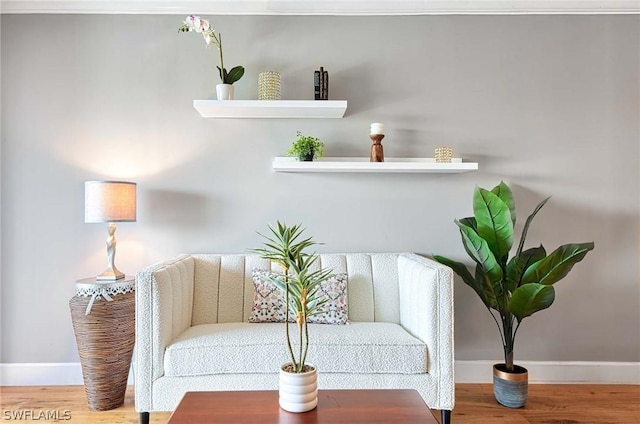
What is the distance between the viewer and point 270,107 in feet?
8.02

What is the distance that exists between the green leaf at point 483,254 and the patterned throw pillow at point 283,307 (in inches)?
30.4

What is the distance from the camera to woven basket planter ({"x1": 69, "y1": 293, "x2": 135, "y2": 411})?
2.13 m

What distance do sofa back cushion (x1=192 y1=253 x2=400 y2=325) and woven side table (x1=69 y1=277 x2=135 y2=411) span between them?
15.3 inches

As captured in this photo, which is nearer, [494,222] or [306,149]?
[494,222]

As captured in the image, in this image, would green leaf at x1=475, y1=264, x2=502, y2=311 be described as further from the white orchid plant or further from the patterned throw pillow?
the white orchid plant

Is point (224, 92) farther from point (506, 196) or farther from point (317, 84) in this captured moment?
point (506, 196)

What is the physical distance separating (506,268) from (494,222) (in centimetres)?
30

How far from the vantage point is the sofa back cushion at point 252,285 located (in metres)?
2.38

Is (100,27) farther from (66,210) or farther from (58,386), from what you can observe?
(58,386)

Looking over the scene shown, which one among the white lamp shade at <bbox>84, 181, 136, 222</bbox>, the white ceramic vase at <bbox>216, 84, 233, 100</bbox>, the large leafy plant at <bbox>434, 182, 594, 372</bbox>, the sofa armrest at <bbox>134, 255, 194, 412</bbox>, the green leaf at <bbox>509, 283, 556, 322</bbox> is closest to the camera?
the sofa armrest at <bbox>134, 255, 194, 412</bbox>

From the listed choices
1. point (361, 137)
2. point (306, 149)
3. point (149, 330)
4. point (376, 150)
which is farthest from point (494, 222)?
point (149, 330)

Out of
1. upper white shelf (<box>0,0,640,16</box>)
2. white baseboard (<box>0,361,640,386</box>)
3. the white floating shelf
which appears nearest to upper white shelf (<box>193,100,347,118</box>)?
the white floating shelf

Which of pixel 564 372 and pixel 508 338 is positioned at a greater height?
pixel 508 338

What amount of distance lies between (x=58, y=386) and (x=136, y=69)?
2126 millimetres
